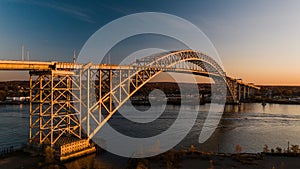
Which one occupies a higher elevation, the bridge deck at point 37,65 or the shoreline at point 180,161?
the bridge deck at point 37,65

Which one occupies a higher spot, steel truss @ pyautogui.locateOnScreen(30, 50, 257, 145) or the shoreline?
steel truss @ pyautogui.locateOnScreen(30, 50, 257, 145)

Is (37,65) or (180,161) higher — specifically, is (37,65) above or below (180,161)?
above

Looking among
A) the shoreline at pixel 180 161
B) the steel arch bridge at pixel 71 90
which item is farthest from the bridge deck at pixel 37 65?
the shoreline at pixel 180 161

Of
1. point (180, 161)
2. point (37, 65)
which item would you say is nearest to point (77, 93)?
point (37, 65)

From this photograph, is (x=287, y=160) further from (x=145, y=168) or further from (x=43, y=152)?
(x=43, y=152)

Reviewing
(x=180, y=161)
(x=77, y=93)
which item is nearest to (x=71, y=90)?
(x=77, y=93)

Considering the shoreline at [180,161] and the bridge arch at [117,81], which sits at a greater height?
the bridge arch at [117,81]

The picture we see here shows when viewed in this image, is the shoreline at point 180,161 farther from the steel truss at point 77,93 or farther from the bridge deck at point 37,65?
the bridge deck at point 37,65

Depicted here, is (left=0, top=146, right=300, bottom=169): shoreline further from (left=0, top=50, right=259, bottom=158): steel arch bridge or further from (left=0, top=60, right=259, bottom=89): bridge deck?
(left=0, top=60, right=259, bottom=89): bridge deck

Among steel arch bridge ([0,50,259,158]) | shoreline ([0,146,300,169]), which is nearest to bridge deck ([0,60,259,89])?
steel arch bridge ([0,50,259,158])

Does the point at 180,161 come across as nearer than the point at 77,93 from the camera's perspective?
Yes

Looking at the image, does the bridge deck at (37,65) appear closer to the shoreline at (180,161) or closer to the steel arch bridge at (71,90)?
the steel arch bridge at (71,90)

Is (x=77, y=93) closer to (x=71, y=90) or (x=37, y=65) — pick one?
(x=71, y=90)

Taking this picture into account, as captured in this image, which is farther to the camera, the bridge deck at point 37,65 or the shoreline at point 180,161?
the bridge deck at point 37,65
